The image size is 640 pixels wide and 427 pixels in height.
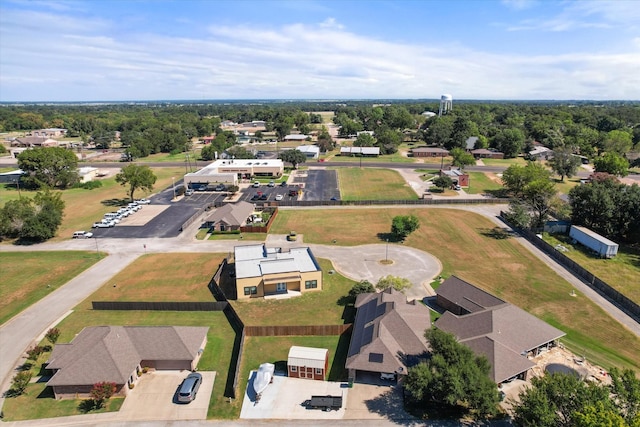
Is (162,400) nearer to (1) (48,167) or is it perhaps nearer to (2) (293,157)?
(1) (48,167)

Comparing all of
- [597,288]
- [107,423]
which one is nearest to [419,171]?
[597,288]

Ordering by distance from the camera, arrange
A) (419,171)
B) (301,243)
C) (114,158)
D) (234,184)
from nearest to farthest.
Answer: (301,243)
(234,184)
(419,171)
(114,158)

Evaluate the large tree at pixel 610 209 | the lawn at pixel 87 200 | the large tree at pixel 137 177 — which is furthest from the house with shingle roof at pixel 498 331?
the large tree at pixel 137 177

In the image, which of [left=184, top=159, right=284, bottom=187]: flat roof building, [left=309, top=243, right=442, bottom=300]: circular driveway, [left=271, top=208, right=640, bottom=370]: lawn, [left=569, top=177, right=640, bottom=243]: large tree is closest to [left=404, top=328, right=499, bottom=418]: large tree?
[left=271, top=208, right=640, bottom=370]: lawn

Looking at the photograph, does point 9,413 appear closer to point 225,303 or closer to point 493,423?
point 225,303

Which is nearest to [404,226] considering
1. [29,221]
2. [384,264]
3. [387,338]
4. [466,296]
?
[384,264]
